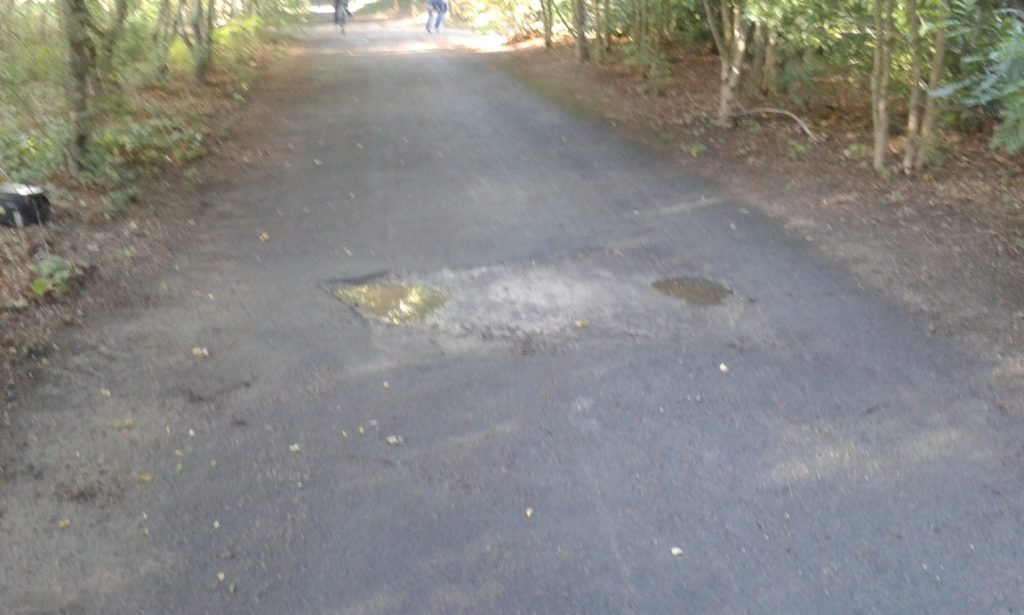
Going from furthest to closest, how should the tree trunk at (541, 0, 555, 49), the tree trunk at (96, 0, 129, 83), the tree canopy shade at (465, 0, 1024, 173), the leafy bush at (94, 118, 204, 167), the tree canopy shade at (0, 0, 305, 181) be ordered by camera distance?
the tree trunk at (541, 0, 555, 49) < the tree trunk at (96, 0, 129, 83) < the leafy bush at (94, 118, 204, 167) < the tree canopy shade at (0, 0, 305, 181) < the tree canopy shade at (465, 0, 1024, 173)

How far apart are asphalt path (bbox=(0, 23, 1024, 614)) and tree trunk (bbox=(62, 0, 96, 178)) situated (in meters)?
2.30

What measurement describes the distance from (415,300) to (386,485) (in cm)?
265

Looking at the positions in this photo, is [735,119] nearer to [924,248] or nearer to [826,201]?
[826,201]

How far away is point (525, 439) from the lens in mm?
5203

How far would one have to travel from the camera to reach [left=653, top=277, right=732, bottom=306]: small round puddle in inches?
285

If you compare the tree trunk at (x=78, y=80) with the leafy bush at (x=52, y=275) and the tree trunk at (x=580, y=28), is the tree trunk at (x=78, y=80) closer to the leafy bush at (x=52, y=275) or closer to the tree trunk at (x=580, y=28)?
the leafy bush at (x=52, y=275)

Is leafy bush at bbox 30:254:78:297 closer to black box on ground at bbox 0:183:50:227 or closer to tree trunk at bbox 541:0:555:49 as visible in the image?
black box on ground at bbox 0:183:50:227

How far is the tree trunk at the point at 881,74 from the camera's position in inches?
414

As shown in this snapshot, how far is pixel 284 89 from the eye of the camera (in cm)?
1873

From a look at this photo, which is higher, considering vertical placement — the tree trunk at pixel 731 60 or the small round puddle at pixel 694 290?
the tree trunk at pixel 731 60

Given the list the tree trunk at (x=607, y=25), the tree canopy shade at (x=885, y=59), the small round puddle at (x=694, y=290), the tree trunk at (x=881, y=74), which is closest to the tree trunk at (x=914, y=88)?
the tree canopy shade at (x=885, y=59)

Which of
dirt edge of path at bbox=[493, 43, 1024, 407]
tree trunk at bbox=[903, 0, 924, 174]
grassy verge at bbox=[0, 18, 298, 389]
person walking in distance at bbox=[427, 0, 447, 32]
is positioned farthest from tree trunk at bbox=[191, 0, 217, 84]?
person walking in distance at bbox=[427, 0, 447, 32]

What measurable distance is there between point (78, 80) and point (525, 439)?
7.36 m

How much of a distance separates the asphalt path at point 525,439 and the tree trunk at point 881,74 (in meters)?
2.49
